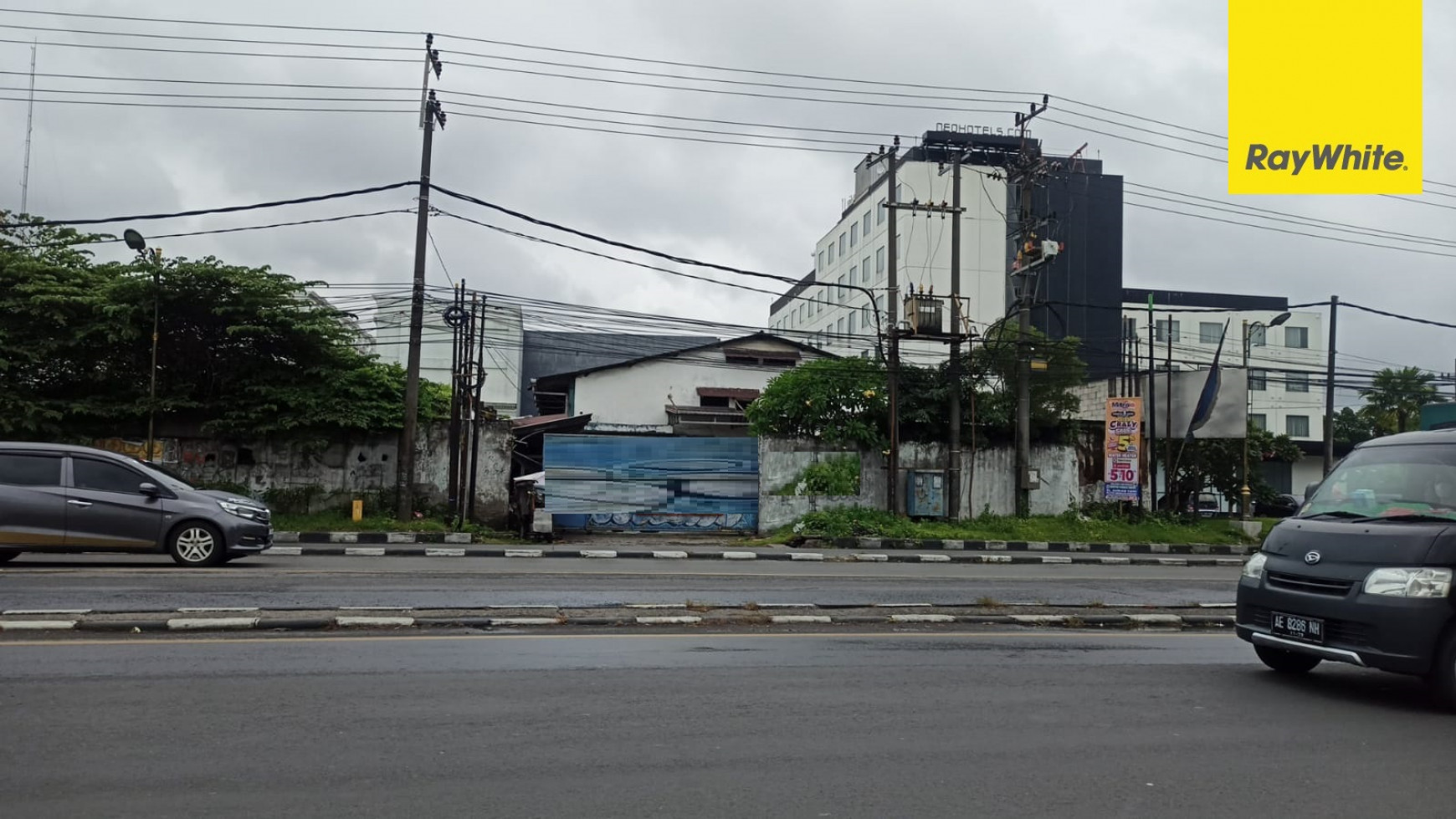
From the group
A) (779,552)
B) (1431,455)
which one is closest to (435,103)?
(779,552)

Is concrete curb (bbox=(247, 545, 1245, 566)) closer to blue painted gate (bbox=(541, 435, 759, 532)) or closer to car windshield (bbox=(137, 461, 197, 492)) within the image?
car windshield (bbox=(137, 461, 197, 492))

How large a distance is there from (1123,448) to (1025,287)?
5.06 metres

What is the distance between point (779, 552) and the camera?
20.6m

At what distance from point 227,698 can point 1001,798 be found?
14.8ft

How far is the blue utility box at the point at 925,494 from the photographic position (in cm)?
2756

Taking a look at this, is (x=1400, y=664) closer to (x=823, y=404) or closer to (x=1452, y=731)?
(x=1452, y=731)

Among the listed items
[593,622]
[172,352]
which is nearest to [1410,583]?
[593,622]

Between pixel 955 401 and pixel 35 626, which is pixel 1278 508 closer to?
pixel 955 401

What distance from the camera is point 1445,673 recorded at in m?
6.60

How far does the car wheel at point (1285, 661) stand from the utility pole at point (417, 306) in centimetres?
1908

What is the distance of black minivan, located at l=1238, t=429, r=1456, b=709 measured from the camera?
21.7ft

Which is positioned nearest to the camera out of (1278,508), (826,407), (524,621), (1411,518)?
(1411,518)

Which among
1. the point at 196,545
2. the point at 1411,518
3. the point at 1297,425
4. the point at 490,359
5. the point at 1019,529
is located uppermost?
the point at 490,359

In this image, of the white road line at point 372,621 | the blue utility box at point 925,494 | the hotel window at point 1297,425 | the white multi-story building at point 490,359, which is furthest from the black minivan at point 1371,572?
the hotel window at point 1297,425
